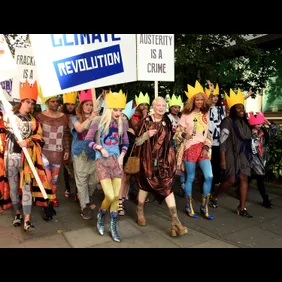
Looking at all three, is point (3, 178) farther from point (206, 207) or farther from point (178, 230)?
point (206, 207)

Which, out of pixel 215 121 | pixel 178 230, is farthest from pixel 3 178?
pixel 215 121

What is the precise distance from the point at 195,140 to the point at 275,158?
2.77m

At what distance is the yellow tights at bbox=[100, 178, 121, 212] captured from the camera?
3.47 meters

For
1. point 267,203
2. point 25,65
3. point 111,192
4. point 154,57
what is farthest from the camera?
point 25,65

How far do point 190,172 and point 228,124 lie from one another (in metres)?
0.99

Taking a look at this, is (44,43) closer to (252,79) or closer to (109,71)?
(109,71)

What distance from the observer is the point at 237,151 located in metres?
4.55

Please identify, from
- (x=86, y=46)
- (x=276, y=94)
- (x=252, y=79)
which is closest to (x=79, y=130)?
(x=86, y=46)

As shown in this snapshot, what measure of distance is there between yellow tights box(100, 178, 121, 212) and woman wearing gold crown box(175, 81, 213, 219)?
1.30m

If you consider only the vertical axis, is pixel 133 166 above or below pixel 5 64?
below

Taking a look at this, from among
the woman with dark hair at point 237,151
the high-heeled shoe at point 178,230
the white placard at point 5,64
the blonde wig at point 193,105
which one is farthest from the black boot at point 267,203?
the white placard at point 5,64

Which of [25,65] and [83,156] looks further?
[25,65]

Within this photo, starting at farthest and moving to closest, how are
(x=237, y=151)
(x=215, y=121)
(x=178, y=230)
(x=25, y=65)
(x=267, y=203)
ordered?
(x=25, y=65) → (x=215, y=121) → (x=267, y=203) → (x=237, y=151) → (x=178, y=230)

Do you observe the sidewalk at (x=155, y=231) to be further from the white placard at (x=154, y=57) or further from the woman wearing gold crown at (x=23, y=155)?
the white placard at (x=154, y=57)
